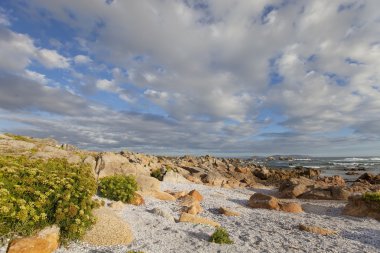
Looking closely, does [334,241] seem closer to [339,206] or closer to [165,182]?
[339,206]

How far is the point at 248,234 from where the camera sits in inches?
469

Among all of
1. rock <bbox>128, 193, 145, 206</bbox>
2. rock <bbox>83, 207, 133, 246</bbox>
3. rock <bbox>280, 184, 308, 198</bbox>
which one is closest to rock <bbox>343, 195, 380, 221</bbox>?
rock <bbox>280, 184, 308, 198</bbox>

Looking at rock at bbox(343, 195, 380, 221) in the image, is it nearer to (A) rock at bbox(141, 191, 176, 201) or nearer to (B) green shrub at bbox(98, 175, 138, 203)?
(A) rock at bbox(141, 191, 176, 201)

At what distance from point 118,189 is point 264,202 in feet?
26.7

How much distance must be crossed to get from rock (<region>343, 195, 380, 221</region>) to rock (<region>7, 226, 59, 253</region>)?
1489 centimetres

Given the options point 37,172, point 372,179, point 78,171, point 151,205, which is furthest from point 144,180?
point 372,179

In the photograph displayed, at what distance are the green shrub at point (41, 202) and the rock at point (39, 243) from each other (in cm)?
27

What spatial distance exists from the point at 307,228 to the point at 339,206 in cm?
858

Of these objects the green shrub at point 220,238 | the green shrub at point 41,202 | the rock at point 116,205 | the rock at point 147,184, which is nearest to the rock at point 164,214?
the rock at point 116,205

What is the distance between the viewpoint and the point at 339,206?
2000 centimetres

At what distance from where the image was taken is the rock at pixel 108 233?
9.68 meters

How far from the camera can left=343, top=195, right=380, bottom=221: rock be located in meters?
16.8

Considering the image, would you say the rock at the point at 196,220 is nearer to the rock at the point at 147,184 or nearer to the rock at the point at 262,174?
the rock at the point at 147,184

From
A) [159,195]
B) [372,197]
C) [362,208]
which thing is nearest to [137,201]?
[159,195]
